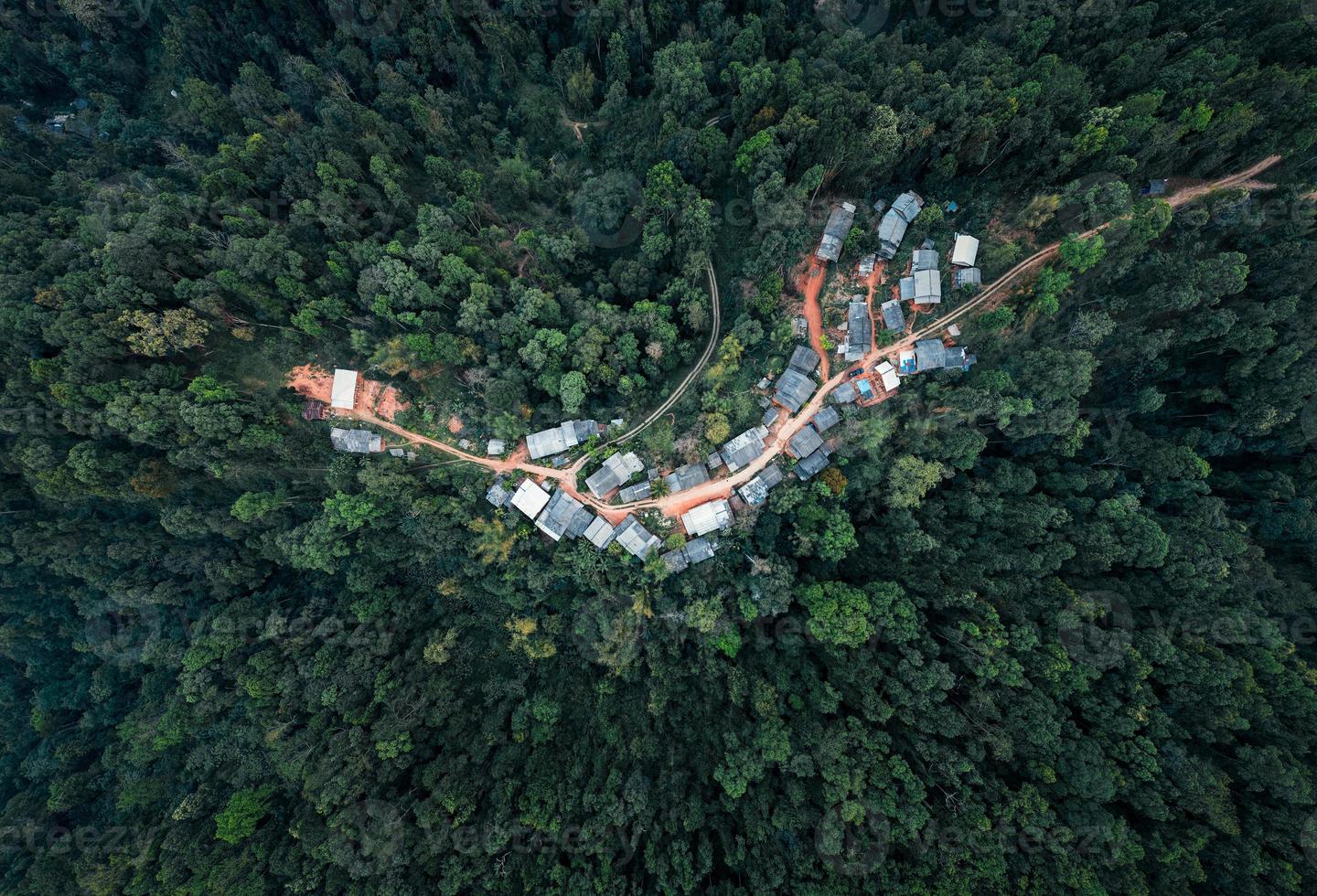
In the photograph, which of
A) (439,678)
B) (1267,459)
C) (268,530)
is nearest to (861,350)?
Result: (1267,459)

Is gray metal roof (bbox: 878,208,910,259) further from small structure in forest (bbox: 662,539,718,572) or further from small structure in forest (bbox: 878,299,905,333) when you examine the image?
small structure in forest (bbox: 662,539,718,572)

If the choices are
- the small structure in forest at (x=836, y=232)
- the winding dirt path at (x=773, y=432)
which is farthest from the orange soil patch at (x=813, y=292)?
the small structure in forest at (x=836, y=232)

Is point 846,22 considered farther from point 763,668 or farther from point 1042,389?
point 763,668

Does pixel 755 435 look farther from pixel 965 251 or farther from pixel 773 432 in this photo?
pixel 965 251
